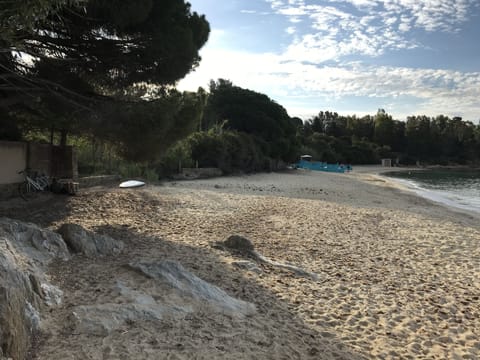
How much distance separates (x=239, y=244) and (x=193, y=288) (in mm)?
2777

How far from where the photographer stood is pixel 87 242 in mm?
6086

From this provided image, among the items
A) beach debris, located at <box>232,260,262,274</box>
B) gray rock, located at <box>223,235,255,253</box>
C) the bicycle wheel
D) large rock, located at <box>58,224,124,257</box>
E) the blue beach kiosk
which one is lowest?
beach debris, located at <box>232,260,262,274</box>

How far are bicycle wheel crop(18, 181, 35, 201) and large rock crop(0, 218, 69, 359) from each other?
5.91 meters

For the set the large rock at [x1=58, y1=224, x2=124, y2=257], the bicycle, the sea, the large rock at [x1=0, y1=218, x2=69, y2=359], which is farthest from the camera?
the sea

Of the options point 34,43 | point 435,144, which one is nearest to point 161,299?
point 34,43

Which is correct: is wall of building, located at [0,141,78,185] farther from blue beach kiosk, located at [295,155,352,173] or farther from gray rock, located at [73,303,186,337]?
blue beach kiosk, located at [295,155,352,173]

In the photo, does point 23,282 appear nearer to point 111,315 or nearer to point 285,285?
point 111,315

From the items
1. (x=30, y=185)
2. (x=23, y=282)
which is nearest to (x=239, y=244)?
(x=23, y=282)

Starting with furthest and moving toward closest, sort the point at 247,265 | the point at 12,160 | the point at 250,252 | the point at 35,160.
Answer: the point at 35,160 → the point at 12,160 → the point at 250,252 → the point at 247,265

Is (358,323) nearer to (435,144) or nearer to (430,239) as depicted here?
(430,239)

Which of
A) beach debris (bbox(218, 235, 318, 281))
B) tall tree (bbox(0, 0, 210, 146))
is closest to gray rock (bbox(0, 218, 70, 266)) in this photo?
beach debris (bbox(218, 235, 318, 281))

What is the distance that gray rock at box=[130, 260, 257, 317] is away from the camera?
4.62 m

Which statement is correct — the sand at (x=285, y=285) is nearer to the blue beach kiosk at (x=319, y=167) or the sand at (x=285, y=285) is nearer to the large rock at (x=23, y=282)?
the large rock at (x=23, y=282)

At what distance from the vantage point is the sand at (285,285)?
3.70 metres
